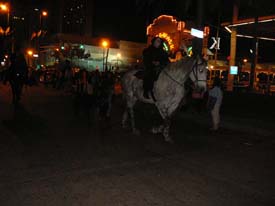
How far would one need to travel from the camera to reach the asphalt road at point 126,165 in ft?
16.3

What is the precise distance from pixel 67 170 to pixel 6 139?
304 cm

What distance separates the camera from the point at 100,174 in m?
5.91

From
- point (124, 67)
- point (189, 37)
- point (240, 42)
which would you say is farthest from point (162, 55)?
point (240, 42)

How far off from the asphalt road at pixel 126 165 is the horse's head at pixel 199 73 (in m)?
1.47

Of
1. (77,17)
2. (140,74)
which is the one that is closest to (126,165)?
(140,74)

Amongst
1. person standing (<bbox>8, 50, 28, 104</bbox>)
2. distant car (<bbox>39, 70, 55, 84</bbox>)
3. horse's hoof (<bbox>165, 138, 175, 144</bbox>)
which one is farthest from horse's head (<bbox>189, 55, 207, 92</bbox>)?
distant car (<bbox>39, 70, 55, 84</bbox>)

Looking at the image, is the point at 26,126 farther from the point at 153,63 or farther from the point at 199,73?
the point at 199,73

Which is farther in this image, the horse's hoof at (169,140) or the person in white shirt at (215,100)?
the person in white shirt at (215,100)

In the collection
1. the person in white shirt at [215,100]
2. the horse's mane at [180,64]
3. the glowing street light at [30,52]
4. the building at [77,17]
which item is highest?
the building at [77,17]

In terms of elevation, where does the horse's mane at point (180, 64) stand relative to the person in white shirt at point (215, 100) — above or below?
above

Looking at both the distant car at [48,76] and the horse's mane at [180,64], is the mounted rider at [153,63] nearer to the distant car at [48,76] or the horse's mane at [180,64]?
the horse's mane at [180,64]

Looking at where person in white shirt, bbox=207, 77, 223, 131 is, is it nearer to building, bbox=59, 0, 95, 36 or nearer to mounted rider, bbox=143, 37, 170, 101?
mounted rider, bbox=143, 37, 170, 101

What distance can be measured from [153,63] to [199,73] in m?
1.27

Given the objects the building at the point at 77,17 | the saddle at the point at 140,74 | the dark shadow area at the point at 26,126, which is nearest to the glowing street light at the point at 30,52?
the building at the point at 77,17
